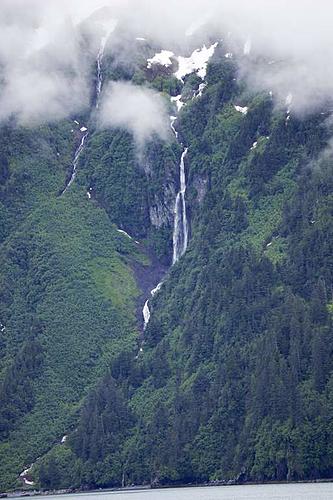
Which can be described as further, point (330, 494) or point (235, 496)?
point (235, 496)

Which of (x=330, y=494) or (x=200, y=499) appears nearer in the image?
(x=330, y=494)

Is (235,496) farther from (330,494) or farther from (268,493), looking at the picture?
(330,494)

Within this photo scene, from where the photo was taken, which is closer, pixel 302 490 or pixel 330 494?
pixel 330 494

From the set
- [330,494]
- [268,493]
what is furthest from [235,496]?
[330,494]

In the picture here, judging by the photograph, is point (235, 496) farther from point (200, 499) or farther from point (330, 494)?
point (330, 494)

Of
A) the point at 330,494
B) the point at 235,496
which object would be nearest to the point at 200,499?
the point at 235,496
